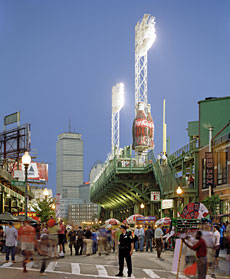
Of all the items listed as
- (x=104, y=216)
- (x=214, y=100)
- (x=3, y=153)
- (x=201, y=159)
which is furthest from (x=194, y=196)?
(x=104, y=216)

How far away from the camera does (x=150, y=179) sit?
2296 inches

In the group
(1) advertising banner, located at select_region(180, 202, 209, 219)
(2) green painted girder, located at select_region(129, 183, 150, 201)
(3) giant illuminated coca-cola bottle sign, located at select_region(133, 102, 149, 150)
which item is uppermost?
(3) giant illuminated coca-cola bottle sign, located at select_region(133, 102, 149, 150)

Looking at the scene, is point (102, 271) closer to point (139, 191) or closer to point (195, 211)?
point (195, 211)

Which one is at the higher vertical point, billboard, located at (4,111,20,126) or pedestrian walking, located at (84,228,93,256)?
billboard, located at (4,111,20,126)

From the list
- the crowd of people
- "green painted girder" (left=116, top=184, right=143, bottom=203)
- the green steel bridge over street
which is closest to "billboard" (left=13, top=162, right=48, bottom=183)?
the green steel bridge over street

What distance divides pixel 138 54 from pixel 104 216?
45.6 metres

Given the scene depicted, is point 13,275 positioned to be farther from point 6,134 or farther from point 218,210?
point 6,134

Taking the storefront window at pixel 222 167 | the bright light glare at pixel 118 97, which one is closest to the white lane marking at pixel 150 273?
the storefront window at pixel 222 167

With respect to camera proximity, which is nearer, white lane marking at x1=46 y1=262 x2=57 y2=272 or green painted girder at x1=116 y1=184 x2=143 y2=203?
white lane marking at x1=46 y1=262 x2=57 y2=272

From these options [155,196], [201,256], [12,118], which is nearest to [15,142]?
[12,118]

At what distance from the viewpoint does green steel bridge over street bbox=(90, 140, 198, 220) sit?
43156 millimetres

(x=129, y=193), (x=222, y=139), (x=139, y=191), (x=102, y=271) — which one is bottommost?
(x=102, y=271)

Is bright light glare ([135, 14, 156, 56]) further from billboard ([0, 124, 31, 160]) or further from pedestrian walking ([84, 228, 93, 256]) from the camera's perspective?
pedestrian walking ([84, 228, 93, 256])

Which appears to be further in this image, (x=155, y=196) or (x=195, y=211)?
(x=155, y=196)
